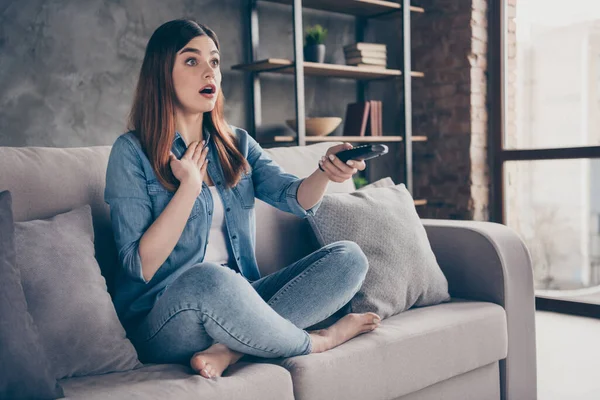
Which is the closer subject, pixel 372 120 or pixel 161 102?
pixel 161 102

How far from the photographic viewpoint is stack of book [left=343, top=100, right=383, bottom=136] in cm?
371

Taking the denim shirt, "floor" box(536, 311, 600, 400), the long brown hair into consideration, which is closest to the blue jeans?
the denim shirt

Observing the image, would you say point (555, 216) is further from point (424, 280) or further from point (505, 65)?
point (424, 280)

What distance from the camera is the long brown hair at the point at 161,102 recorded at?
1.65m

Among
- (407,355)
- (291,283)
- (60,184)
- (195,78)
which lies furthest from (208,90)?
(407,355)

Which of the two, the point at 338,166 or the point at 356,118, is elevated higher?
the point at 356,118

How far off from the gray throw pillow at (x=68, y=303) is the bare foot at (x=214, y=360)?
0.49ft

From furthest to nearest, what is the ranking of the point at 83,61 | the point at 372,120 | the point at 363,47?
1. the point at 372,120
2. the point at 363,47
3. the point at 83,61

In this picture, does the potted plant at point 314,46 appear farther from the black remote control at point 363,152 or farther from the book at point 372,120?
the black remote control at point 363,152

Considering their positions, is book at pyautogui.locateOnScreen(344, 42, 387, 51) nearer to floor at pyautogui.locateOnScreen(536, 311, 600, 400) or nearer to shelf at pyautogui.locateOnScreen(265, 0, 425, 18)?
shelf at pyautogui.locateOnScreen(265, 0, 425, 18)

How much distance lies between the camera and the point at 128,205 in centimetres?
154

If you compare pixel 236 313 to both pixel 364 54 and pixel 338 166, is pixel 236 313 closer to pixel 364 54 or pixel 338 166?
pixel 338 166

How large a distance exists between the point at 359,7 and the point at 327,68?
62 cm

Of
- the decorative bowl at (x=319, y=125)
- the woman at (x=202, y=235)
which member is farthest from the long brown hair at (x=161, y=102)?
the decorative bowl at (x=319, y=125)
